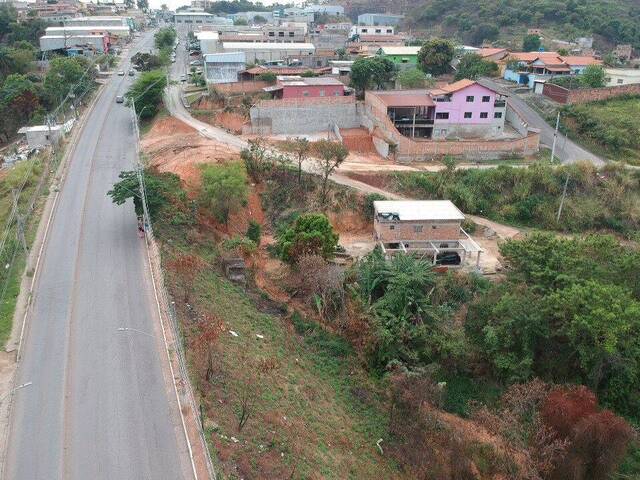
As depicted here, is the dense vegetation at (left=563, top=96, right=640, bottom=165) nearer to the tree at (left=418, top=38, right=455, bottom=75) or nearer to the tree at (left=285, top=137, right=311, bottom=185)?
the tree at (left=418, top=38, right=455, bottom=75)

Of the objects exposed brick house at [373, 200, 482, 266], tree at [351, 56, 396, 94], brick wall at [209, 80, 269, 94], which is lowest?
exposed brick house at [373, 200, 482, 266]

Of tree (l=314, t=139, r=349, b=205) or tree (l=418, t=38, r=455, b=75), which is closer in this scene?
tree (l=314, t=139, r=349, b=205)

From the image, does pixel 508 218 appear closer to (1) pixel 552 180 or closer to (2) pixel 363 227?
(1) pixel 552 180

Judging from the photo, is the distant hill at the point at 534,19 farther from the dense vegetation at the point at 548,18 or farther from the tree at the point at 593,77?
the tree at the point at 593,77

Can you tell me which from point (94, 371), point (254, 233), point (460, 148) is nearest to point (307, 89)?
point (460, 148)

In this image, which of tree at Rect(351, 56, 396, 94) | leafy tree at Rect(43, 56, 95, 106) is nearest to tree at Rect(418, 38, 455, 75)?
tree at Rect(351, 56, 396, 94)

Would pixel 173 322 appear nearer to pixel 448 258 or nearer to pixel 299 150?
pixel 448 258
